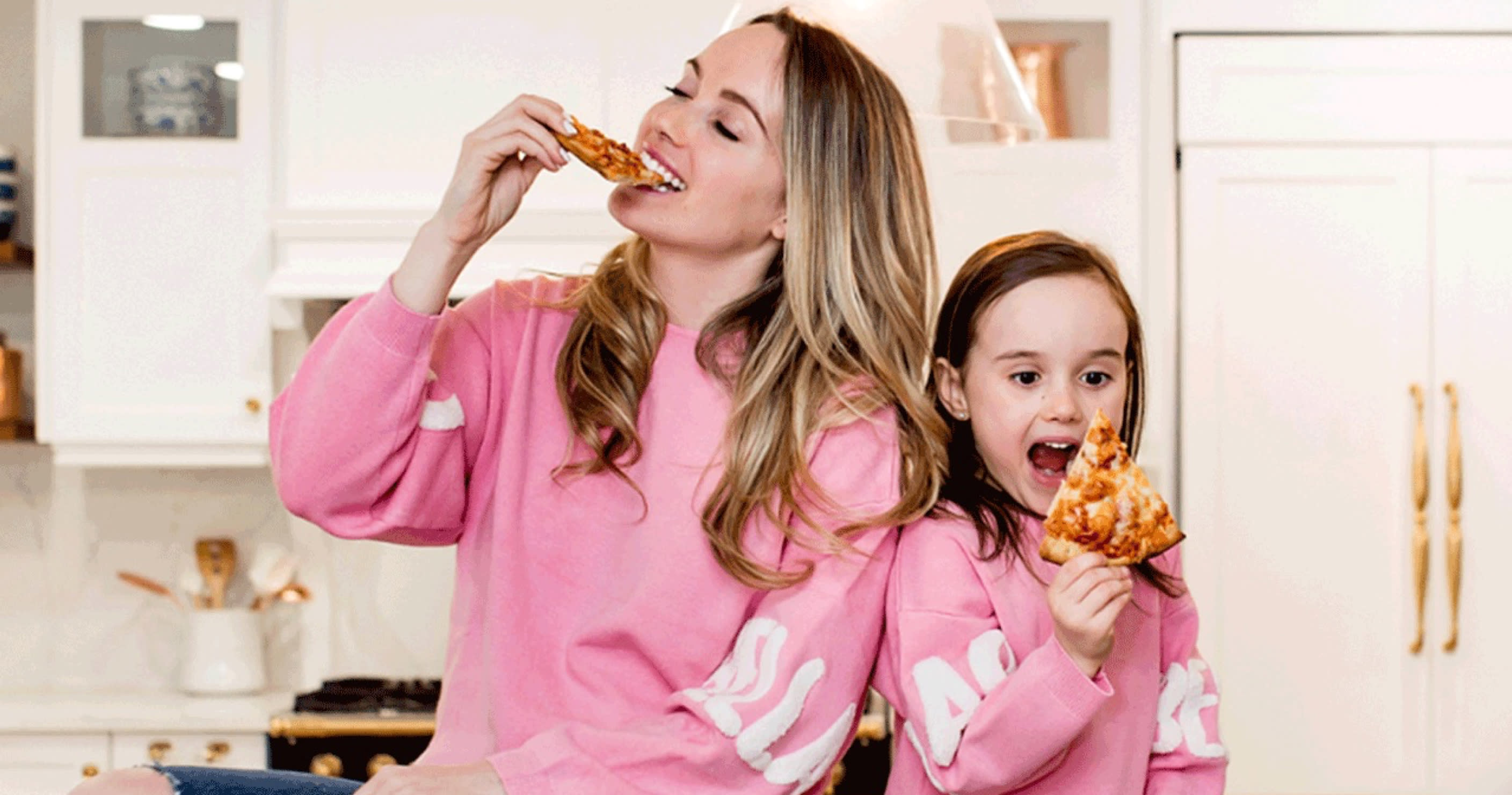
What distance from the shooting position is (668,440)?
1672 millimetres

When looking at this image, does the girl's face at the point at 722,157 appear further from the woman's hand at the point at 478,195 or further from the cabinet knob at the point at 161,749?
the cabinet knob at the point at 161,749

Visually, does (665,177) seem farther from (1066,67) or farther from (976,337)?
(1066,67)

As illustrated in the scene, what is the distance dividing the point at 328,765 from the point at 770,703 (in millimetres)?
1629

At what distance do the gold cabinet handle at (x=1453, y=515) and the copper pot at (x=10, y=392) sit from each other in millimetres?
2714

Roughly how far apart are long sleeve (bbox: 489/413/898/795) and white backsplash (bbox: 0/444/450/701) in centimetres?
198

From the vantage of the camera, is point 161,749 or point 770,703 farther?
point 161,749

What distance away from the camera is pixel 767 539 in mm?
1604

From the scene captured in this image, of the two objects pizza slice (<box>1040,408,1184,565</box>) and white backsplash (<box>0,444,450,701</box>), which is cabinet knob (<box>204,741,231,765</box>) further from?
pizza slice (<box>1040,408,1184,565</box>)

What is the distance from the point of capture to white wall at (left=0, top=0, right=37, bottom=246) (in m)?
3.47

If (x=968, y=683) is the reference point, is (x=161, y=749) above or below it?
below

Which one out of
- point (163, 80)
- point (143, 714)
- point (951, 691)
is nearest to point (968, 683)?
point (951, 691)

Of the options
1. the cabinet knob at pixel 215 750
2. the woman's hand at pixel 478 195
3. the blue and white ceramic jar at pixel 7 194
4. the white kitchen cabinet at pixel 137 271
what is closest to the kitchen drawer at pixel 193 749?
the cabinet knob at pixel 215 750

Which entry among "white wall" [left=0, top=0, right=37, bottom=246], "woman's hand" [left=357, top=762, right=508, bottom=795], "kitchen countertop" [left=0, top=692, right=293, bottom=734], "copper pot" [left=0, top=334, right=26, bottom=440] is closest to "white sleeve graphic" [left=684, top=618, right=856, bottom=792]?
"woman's hand" [left=357, top=762, right=508, bottom=795]

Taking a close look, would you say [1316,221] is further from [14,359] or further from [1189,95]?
[14,359]
